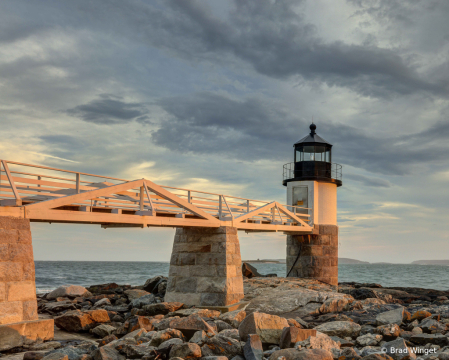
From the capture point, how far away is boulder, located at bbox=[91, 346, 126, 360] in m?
7.51

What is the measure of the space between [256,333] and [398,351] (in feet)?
7.85

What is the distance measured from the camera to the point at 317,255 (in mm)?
20766

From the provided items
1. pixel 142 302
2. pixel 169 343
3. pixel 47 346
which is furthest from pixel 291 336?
pixel 142 302

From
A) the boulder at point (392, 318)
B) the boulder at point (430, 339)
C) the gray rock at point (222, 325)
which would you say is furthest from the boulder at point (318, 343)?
the boulder at point (392, 318)

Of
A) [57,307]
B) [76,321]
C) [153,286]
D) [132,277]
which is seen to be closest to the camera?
[76,321]

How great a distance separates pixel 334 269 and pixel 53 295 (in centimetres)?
1213

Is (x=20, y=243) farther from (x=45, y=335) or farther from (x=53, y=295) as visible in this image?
(x=53, y=295)

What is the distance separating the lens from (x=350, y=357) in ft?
23.7

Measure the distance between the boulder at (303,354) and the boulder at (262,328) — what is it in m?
1.18

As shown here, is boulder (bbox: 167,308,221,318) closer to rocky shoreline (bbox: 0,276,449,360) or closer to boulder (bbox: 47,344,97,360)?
rocky shoreline (bbox: 0,276,449,360)

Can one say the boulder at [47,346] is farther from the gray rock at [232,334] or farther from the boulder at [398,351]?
the boulder at [398,351]

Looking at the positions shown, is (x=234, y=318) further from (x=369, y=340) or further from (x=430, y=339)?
(x=430, y=339)

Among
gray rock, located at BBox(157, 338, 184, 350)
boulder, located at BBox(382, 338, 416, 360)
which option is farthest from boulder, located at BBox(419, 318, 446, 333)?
gray rock, located at BBox(157, 338, 184, 350)

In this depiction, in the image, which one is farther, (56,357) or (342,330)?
(342,330)
